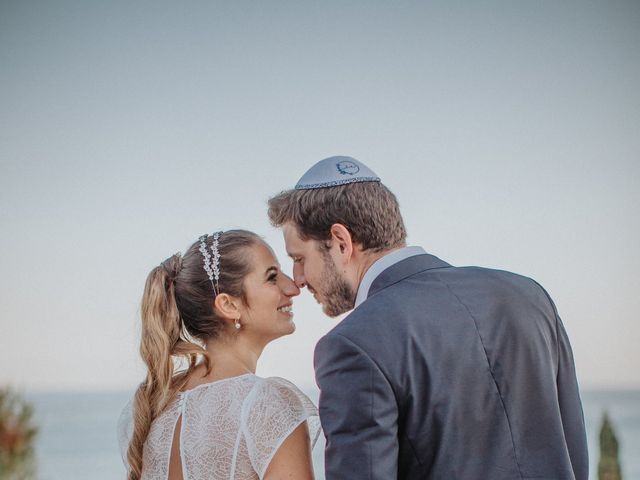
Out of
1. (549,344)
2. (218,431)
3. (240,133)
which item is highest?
(240,133)

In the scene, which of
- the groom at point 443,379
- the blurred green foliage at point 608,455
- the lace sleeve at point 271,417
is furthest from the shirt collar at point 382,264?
the blurred green foliage at point 608,455

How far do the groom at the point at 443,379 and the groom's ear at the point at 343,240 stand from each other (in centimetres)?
18

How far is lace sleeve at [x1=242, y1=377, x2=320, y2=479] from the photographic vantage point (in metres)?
2.23

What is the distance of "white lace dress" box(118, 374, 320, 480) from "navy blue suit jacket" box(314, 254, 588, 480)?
0.54 meters

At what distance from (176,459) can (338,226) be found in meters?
0.87

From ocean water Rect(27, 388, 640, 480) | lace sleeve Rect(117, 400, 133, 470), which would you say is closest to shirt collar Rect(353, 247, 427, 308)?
lace sleeve Rect(117, 400, 133, 470)

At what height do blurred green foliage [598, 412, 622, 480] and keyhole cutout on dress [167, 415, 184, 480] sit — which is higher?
keyhole cutout on dress [167, 415, 184, 480]

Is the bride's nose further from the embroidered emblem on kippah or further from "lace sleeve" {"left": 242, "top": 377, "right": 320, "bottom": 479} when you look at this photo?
the embroidered emblem on kippah

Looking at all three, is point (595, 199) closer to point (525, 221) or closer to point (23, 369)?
point (525, 221)

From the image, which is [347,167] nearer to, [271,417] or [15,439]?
[271,417]

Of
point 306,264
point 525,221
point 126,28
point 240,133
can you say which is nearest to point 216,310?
point 306,264

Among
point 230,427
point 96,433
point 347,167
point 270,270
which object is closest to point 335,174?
point 347,167

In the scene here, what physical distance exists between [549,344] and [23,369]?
14.2 metres

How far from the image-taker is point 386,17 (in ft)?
26.8
